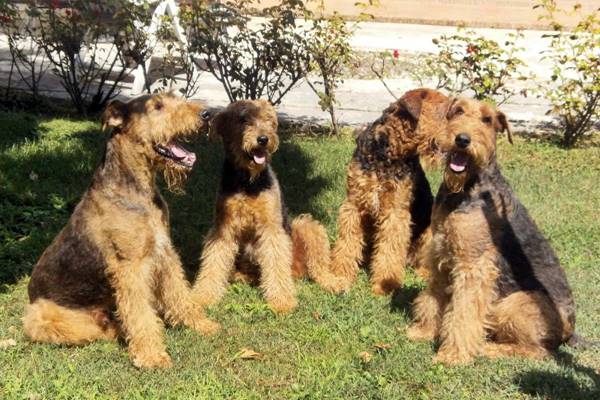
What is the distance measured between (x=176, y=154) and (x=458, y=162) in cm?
192

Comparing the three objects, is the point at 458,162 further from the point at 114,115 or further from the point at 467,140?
the point at 114,115

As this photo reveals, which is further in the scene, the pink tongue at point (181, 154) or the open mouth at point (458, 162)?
the pink tongue at point (181, 154)

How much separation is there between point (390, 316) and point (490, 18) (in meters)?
18.6

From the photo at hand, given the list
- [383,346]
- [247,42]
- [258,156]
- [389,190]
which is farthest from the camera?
[247,42]

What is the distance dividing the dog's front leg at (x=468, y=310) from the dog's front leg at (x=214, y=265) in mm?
1912

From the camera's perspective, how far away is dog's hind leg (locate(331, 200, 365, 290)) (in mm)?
6012

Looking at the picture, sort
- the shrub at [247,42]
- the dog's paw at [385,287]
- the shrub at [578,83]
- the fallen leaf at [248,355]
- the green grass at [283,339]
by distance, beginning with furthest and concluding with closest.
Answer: the shrub at [578,83] < the shrub at [247,42] < the dog's paw at [385,287] < the fallen leaf at [248,355] < the green grass at [283,339]

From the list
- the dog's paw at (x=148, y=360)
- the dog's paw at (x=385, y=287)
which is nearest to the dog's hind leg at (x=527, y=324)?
the dog's paw at (x=385, y=287)

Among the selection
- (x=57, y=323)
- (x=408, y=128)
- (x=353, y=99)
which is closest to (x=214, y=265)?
(x=57, y=323)

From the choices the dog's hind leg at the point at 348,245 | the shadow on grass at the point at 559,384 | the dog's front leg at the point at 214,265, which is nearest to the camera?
the shadow on grass at the point at 559,384

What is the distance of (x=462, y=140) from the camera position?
4.40 m

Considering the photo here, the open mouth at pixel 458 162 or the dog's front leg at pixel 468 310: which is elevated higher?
the open mouth at pixel 458 162

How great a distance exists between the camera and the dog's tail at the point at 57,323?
4.71 metres

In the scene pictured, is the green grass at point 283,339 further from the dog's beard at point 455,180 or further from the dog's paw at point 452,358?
the dog's beard at point 455,180
